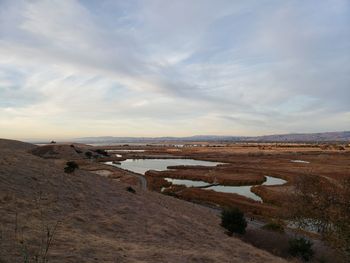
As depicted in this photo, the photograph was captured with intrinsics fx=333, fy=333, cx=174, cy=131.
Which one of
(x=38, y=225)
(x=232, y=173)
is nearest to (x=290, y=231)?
(x=38, y=225)

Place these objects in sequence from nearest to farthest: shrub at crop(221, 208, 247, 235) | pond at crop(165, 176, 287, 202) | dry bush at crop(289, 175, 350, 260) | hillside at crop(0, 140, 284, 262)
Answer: hillside at crop(0, 140, 284, 262)
dry bush at crop(289, 175, 350, 260)
shrub at crop(221, 208, 247, 235)
pond at crop(165, 176, 287, 202)

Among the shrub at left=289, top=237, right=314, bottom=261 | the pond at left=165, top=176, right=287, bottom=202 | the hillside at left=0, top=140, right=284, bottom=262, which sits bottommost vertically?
the pond at left=165, top=176, right=287, bottom=202

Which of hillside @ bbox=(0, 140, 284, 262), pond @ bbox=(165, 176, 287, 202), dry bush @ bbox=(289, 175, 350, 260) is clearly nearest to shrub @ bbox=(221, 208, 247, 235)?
hillside @ bbox=(0, 140, 284, 262)

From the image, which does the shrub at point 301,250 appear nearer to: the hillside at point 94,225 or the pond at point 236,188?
the hillside at point 94,225

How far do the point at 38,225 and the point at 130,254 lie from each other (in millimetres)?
5747

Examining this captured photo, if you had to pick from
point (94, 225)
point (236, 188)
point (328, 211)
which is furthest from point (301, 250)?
point (236, 188)

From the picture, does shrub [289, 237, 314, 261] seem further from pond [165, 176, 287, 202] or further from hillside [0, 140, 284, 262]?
pond [165, 176, 287, 202]

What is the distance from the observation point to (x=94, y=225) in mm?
22297

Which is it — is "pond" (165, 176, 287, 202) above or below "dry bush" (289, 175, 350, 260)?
below

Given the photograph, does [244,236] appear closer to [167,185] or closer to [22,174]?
[22,174]

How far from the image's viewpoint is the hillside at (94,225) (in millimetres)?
15516

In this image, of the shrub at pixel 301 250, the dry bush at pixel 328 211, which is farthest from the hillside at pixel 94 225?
the dry bush at pixel 328 211

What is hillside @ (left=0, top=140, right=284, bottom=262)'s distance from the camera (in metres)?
15.5

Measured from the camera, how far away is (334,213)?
17.5 metres
